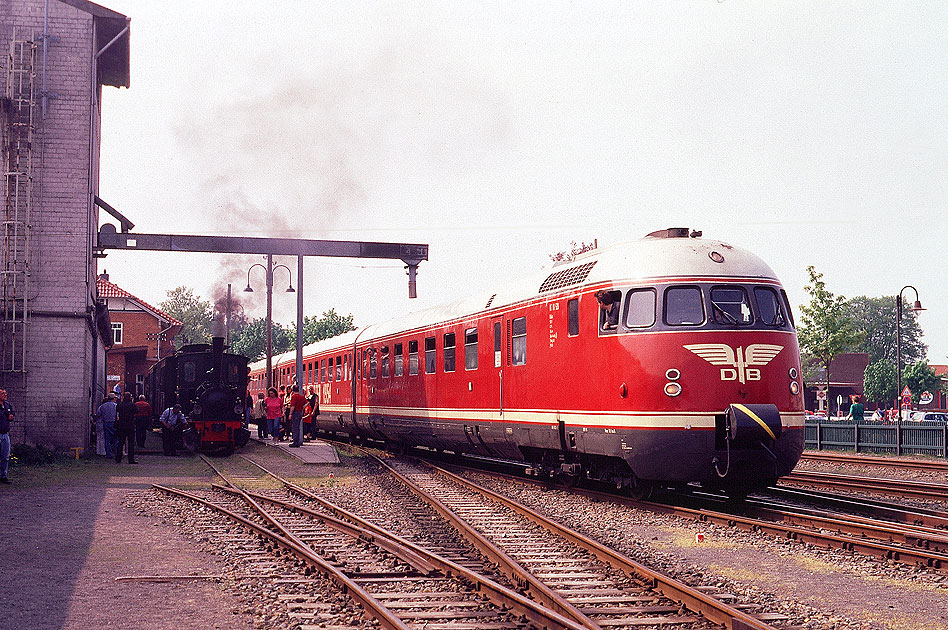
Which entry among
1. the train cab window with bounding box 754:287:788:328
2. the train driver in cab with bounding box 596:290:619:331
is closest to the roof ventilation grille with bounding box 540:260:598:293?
the train driver in cab with bounding box 596:290:619:331

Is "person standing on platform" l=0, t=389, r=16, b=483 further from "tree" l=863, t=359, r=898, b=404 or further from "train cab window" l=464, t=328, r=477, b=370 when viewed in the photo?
"tree" l=863, t=359, r=898, b=404

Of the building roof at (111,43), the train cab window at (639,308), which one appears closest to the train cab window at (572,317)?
the train cab window at (639,308)

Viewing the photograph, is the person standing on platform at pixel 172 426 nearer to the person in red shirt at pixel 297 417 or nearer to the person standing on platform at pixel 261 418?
the person in red shirt at pixel 297 417

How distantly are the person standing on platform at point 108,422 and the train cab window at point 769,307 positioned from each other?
15665mm

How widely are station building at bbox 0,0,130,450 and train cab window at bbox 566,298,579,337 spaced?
45.2ft

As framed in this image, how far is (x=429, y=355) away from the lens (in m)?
20.1

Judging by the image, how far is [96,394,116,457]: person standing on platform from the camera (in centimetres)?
2284

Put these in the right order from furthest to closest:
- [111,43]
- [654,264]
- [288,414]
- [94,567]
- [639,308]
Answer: [288,414] < [111,43] < [654,264] < [639,308] < [94,567]

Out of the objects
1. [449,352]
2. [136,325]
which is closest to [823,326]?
[449,352]

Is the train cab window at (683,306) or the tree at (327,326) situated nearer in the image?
the train cab window at (683,306)

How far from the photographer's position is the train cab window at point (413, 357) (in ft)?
69.1

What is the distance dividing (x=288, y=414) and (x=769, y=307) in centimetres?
1862

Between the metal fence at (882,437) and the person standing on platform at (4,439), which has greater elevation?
the person standing on platform at (4,439)

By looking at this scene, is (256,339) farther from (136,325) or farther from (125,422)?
(125,422)
